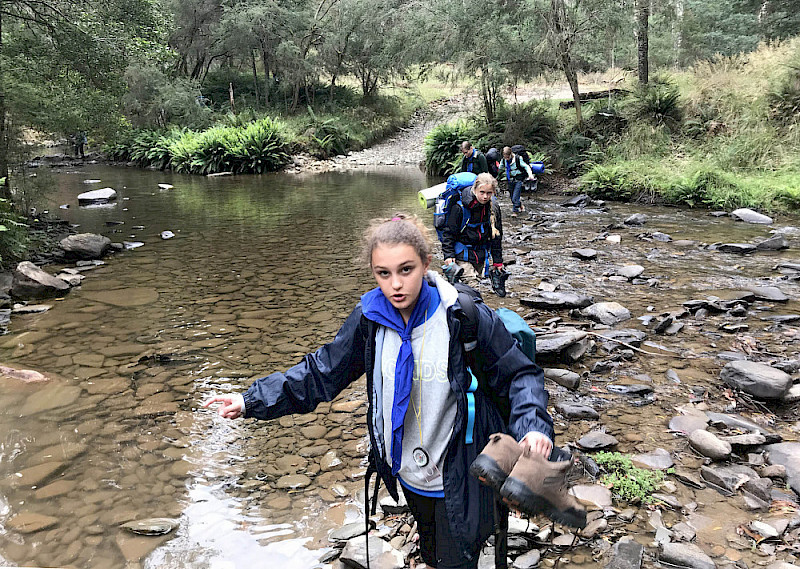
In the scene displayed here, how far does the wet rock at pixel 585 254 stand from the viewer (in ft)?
32.3

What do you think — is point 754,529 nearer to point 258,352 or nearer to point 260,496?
point 260,496

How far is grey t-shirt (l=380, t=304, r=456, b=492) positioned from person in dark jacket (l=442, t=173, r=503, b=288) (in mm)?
4082

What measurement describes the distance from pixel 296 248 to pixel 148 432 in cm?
687

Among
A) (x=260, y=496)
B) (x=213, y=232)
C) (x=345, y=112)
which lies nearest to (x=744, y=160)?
(x=213, y=232)

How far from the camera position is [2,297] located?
8125 millimetres

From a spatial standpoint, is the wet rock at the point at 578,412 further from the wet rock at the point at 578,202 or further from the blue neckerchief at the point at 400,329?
the wet rock at the point at 578,202

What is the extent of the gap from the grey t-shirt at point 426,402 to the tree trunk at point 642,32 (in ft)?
66.9

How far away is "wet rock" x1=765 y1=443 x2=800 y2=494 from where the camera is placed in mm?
3400

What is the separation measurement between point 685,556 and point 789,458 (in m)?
1.36

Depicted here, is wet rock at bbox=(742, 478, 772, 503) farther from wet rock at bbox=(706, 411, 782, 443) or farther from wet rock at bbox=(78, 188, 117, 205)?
wet rock at bbox=(78, 188, 117, 205)

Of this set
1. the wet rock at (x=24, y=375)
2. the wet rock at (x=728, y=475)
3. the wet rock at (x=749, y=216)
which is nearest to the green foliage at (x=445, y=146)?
the wet rock at (x=749, y=216)

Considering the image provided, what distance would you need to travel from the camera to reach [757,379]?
178 inches

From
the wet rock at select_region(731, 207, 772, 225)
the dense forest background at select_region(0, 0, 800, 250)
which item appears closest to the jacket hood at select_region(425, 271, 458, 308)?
the dense forest background at select_region(0, 0, 800, 250)

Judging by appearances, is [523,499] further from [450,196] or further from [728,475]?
[450,196]
